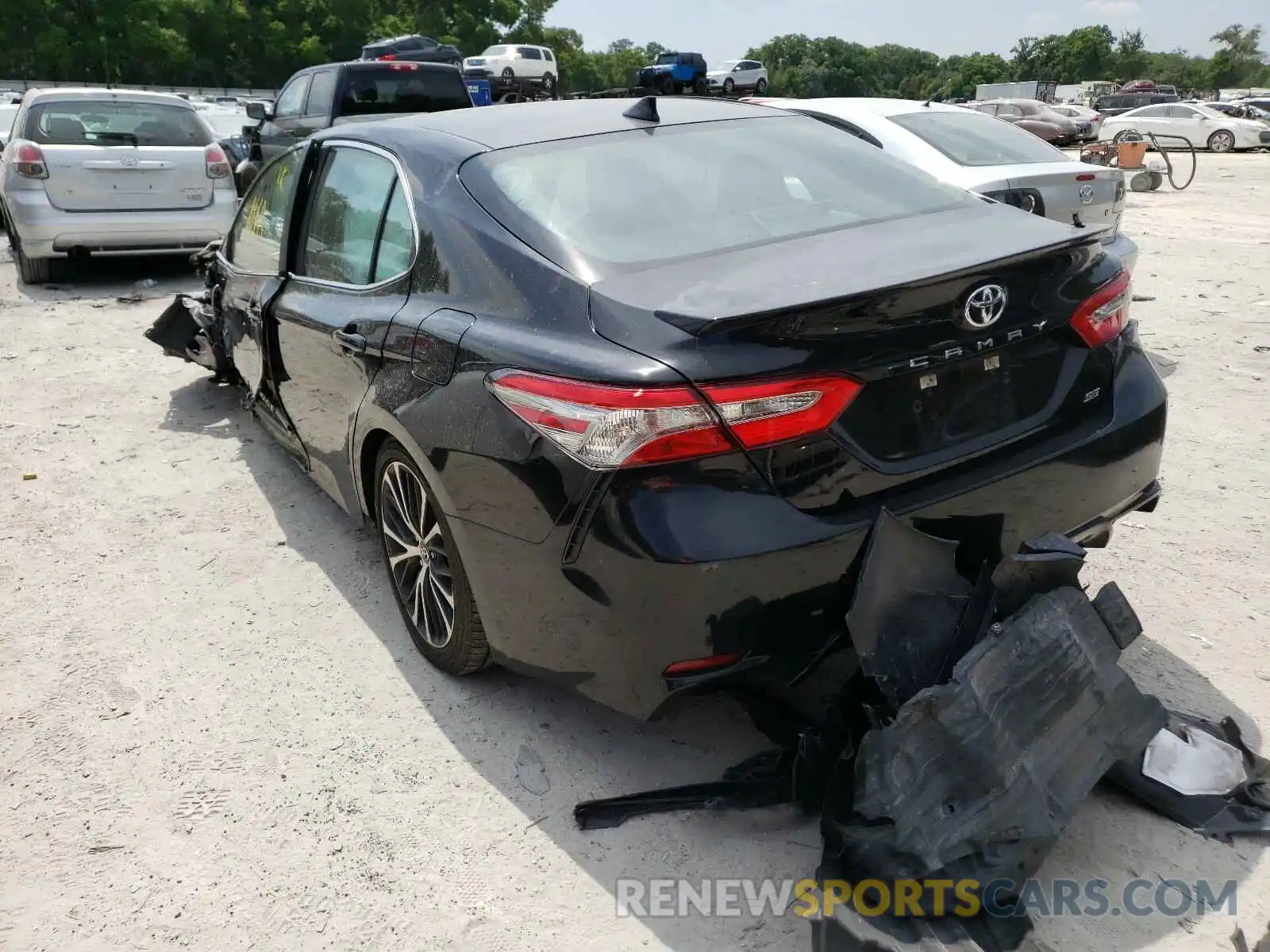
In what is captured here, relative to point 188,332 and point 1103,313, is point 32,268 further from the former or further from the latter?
point 1103,313

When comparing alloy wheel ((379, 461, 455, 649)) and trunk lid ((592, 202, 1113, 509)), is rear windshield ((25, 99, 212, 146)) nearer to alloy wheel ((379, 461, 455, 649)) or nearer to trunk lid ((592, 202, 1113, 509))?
alloy wheel ((379, 461, 455, 649))

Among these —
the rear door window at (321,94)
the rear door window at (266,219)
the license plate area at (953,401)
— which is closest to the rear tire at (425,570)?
the license plate area at (953,401)

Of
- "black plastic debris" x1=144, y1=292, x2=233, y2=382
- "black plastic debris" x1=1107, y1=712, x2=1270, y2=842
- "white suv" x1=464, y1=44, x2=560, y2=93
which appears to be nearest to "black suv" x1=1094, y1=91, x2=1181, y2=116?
"white suv" x1=464, y1=44, x2=560, y2=93

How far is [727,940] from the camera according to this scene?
2.28 meters

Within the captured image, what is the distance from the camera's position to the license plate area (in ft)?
7.87

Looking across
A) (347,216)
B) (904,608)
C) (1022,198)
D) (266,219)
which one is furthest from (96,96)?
(904,608)

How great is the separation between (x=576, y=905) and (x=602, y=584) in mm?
777

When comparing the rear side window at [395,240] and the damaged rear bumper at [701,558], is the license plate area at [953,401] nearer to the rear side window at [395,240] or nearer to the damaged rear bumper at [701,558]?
the damaged rear bumper at [701,558]

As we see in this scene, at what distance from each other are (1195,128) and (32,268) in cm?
3318

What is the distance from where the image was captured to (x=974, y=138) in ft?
24.1

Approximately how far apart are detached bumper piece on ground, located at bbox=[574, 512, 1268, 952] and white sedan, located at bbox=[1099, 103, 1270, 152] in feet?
105

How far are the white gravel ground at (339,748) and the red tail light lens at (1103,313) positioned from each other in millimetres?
1073

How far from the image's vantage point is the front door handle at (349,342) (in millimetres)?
3305

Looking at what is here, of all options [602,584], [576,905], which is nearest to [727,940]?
[576,905]
